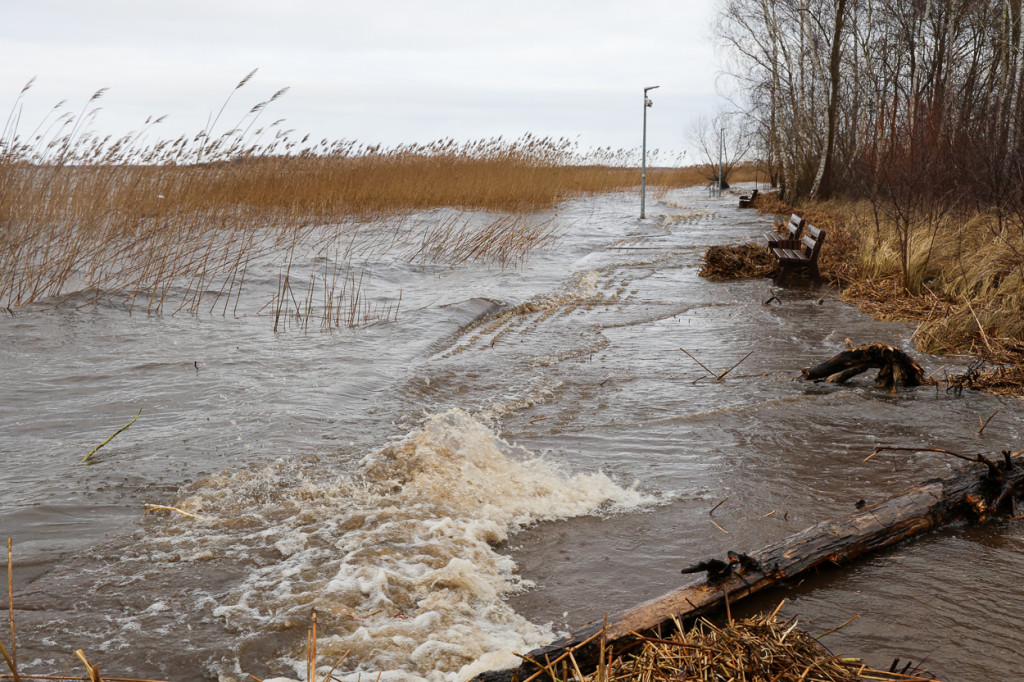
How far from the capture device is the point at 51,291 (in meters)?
9.48

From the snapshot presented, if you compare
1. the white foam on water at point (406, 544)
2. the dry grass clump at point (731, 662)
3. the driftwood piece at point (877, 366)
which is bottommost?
the white foam on water at point (406, 544)

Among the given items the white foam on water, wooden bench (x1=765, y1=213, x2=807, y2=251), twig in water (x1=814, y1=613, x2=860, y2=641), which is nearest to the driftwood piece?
the white foam on water

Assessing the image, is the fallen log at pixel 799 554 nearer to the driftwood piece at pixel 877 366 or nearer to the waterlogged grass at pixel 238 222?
the driftwood piece at pixel 877 366

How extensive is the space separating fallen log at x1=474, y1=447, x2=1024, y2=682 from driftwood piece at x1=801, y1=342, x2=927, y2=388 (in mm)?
1808

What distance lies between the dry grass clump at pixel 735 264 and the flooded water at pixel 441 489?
3.63 metres

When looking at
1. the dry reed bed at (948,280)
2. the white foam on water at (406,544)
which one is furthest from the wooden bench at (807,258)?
the white foam on water at (406,544)

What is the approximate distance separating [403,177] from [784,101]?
52.9 feet

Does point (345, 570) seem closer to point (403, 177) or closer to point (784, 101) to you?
point (403, 177)

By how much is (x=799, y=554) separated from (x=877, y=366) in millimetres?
3268

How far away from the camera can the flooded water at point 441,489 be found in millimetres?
2697

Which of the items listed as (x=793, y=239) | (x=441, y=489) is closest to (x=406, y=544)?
(x=441, y=489)

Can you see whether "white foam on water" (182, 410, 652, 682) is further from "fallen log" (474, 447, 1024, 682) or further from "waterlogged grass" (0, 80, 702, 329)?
"waterlogged grass" (0, 80, 702, 329)

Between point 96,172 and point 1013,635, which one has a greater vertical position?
point 96,172

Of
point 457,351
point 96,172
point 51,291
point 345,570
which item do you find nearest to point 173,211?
point 96,172
